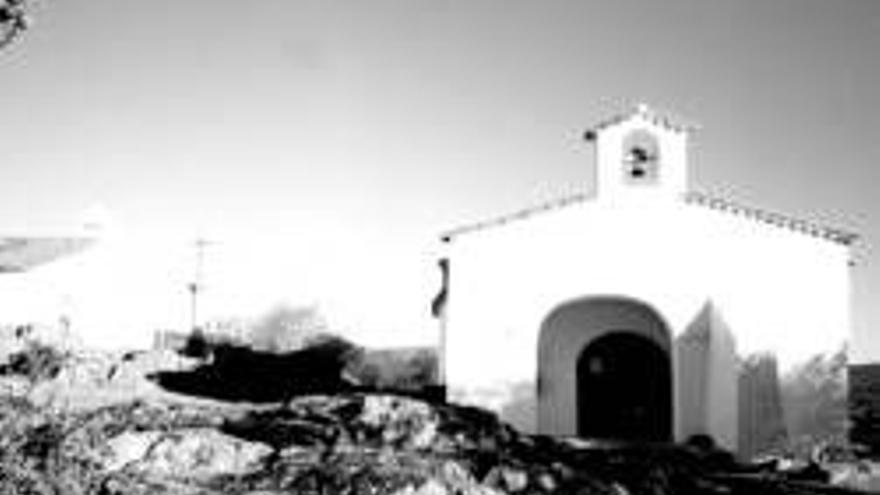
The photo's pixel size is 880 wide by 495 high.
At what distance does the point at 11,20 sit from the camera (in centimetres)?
748

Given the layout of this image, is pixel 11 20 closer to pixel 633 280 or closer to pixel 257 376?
pixel 633 280

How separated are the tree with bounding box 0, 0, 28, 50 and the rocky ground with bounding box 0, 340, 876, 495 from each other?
2.46 meters

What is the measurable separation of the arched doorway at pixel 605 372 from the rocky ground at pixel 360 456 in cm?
359

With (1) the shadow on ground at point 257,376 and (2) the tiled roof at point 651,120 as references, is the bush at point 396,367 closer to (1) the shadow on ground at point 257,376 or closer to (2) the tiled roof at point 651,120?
(1) the shadow on ground at point 257,376

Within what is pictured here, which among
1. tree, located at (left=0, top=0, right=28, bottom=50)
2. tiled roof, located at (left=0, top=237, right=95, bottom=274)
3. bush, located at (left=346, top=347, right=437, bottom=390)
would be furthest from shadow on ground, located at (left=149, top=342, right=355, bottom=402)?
tree, located at (left=0, top=0, right=28, bottom=50)

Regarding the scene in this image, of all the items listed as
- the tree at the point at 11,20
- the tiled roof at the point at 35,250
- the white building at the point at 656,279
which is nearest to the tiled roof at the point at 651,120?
the white building at the point at 656,279

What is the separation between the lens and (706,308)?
840 inches

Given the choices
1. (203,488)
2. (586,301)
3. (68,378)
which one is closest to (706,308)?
(586,301)

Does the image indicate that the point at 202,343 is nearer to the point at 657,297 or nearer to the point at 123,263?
the point at 123,263

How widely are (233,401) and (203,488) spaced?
13837mm

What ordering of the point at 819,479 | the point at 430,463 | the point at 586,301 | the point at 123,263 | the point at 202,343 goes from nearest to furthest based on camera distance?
the point at 430,463 → the point at 819,479 → the point at 586,301 → the point at 202,343 → the point at 123,263

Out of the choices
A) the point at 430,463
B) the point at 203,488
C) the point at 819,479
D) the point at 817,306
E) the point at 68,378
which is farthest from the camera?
the point at 68,378

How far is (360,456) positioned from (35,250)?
115 ft


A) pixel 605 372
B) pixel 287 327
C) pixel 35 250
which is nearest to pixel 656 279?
pixel 605 372
